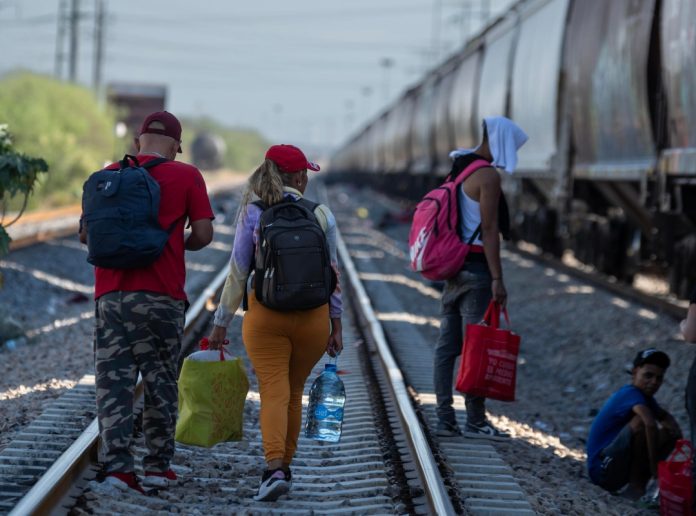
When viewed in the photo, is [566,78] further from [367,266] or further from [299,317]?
[299,317]

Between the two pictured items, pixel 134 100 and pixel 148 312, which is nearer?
pixel 148 312

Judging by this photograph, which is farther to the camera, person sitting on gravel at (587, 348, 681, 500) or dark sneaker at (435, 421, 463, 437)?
dark sneaker at (435, 421, 463, 437)

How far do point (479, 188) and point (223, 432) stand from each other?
209 cm

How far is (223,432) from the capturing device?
551cm

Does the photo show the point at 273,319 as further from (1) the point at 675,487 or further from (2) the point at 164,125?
(1) the point at 675,487

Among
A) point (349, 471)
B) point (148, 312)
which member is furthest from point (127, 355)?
point (349, 471)

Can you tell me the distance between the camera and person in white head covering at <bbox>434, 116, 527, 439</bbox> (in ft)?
21.7

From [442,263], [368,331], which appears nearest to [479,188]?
[442,263]

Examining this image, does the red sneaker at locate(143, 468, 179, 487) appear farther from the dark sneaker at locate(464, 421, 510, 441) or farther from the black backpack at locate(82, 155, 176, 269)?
the dark sneaker at locate(464, 421, 510, 441)

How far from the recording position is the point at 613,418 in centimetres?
683

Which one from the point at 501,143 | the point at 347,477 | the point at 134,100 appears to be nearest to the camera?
the point at 347,477

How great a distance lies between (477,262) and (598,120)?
24.2 ft

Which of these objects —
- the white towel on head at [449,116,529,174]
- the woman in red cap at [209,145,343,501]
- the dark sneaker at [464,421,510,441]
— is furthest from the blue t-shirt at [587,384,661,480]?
the woman in red cap at [209,145,343,501]

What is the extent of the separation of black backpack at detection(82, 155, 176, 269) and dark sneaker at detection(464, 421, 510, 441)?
2644 mm
